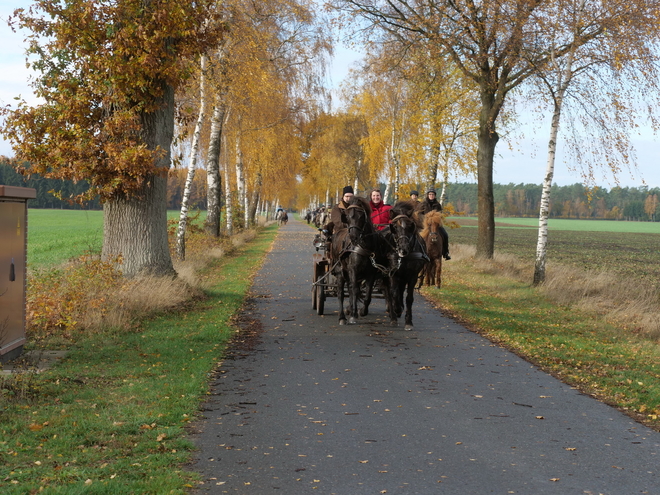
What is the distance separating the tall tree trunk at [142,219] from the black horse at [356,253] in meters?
4.15

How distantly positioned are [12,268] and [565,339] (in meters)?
8.07

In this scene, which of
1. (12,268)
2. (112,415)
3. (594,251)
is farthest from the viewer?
(594,251)

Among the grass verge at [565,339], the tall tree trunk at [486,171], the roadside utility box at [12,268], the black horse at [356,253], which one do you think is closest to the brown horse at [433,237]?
the grass verge at [565,339]

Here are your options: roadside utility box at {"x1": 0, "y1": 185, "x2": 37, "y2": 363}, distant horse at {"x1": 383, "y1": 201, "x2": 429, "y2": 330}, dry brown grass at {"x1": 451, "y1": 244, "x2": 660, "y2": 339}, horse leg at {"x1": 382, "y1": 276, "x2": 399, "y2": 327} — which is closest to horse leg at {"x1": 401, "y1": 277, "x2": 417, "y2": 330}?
distant horse at {"x1": 383, "y1": 201, "x2": 429, "y2": 330}

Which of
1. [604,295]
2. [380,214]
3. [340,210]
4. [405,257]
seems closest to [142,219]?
[340,210]

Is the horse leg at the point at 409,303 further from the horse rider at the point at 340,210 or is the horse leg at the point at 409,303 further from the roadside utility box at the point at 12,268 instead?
the roadside utility box at the point at 12,268

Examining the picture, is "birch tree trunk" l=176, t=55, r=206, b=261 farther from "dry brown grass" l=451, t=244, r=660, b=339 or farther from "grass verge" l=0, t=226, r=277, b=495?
"grass verge" l=0, t=226, r=277, b=495

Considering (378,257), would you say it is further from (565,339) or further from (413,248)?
(565,339)

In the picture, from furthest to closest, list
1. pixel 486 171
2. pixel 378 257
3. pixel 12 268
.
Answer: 1. pixel 486 171
2. pixel 378 257
3. pixel 12 268

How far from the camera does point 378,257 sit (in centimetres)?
1211

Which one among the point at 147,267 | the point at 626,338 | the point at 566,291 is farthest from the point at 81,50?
the point at 566,291

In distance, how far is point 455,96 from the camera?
27.3m

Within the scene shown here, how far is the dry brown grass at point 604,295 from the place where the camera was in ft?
44.2

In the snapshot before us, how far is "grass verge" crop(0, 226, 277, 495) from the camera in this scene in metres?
4.84
